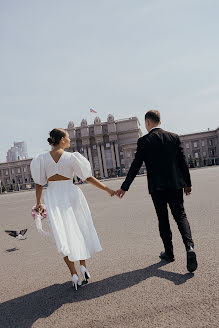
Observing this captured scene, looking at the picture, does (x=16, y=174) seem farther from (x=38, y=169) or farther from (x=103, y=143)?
(x=38, y=169)

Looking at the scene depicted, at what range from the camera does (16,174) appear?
4365 inches

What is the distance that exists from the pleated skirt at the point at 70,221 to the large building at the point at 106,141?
317ft

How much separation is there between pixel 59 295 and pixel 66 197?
1100 mm

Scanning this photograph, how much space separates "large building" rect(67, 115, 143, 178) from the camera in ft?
338

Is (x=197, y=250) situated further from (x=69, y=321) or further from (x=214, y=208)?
(x=214, y=208)

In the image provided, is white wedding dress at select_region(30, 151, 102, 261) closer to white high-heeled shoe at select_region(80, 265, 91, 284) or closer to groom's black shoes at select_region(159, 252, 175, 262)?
white high-heeled shoe at select_region(80, 265, 91, 284)

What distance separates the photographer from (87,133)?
347 ft

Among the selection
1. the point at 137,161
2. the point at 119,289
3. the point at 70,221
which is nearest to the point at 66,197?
the point at 70,221

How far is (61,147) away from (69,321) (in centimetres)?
196

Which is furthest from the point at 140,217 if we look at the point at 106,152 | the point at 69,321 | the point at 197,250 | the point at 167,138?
the point at 106,152

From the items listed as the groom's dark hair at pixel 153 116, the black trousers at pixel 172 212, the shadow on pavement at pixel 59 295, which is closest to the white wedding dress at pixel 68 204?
the shadow on pavement at pixel 59 295

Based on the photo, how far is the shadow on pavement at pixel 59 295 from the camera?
3.08 metres

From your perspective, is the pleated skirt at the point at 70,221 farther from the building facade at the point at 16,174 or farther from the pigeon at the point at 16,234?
the building facade at the point at 16,174

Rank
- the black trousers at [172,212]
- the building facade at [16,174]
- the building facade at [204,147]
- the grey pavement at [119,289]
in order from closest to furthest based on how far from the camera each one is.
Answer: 1. the grey pavement at [119,289]
2. the black trousers at [172,212]
3. the building facade at [204,147]
4. the building facade at [16,174]
